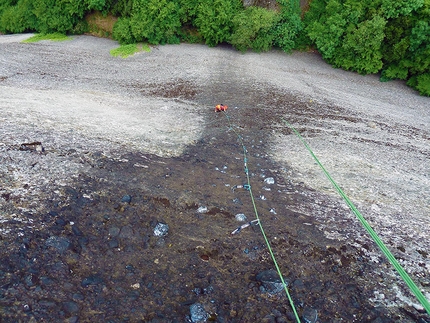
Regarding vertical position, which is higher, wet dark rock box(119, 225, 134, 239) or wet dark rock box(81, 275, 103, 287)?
wet dark rock box(119, 225, 134, 239)

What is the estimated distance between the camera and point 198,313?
2.95 m

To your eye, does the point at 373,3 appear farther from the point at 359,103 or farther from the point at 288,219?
the point at 288,219

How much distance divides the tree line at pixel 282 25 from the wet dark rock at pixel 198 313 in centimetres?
1070

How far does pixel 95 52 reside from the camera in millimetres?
12562

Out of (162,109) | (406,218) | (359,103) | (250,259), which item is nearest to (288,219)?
(250,259)

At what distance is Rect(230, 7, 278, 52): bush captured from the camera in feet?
40.7

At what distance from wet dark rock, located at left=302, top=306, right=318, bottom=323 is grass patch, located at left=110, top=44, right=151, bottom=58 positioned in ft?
37.0

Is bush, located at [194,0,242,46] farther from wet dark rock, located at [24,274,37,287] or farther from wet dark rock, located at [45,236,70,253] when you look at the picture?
wet dark rock, located at [24,274,37,287]

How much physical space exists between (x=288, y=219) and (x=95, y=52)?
36.4ft

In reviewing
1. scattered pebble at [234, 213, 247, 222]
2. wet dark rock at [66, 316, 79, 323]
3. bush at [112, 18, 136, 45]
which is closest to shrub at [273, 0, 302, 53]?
bush at [112, 18, 136, 45]

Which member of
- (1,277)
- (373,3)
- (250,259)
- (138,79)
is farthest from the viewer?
(373,3)

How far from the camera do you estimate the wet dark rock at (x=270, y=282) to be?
3248 mm

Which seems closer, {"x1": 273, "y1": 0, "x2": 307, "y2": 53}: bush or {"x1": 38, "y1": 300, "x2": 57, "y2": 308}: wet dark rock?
{"x1": 38, "y1": 300, "x2": 57, "y2": 308}: wet dark rock

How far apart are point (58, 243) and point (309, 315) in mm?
2600
